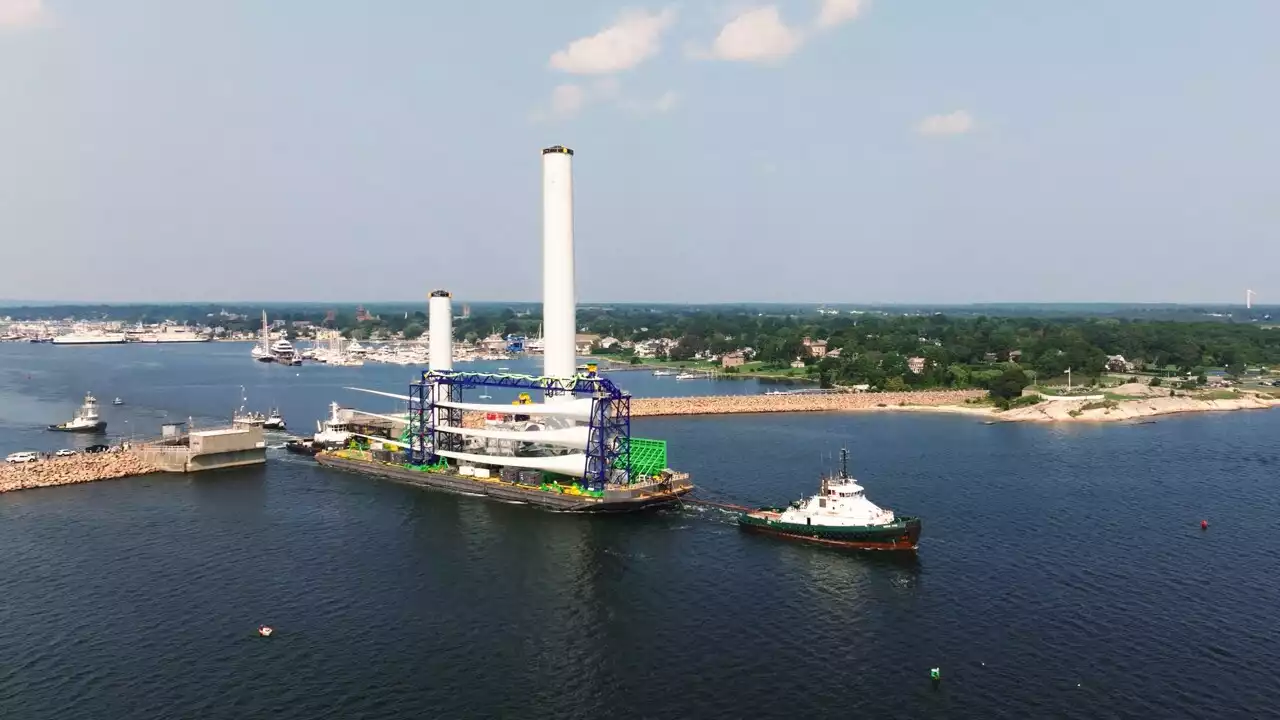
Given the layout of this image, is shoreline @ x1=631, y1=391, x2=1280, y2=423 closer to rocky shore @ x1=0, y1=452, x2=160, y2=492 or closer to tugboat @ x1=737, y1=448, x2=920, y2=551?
rocky shore @ x1=0, y1=452, x2=160, y2=492

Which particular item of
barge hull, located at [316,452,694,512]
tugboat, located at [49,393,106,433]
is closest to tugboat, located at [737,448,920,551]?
barge hull, located at [316,452,694,512]

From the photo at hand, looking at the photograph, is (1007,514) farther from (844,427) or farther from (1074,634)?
(844,427)

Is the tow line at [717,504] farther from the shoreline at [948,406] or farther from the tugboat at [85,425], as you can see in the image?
the tugboat at [85,425]

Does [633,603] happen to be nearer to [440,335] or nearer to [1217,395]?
[440,335]

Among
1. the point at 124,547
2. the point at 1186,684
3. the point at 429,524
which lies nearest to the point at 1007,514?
the point at 1186,684

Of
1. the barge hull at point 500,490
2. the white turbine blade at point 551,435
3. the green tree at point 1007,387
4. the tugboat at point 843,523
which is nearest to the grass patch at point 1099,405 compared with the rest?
the green tree at point 1007,387

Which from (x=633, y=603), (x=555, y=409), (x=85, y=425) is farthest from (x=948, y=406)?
(x=85, y=425)
